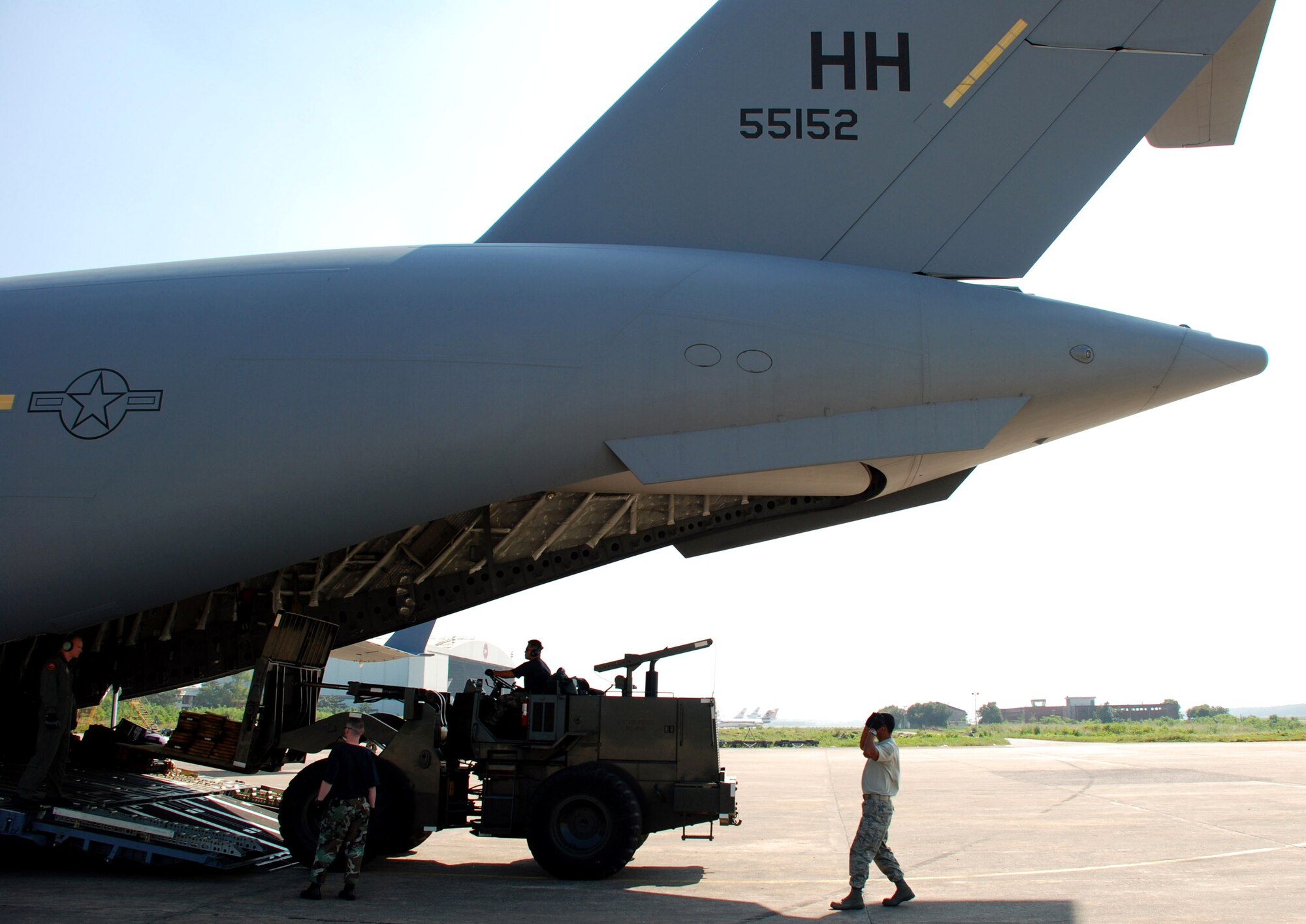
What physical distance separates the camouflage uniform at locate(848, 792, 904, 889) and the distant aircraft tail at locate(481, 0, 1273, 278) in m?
3.63

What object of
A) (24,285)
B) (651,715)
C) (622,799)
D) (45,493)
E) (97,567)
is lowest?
(622,799)

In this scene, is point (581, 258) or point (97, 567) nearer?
point (97, 567)

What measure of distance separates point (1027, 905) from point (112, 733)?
7.78m

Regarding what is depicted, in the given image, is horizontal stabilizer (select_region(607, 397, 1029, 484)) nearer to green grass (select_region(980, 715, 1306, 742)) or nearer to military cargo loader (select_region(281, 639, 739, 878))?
military cargo loader (select_region(281, 639, 739, 878))

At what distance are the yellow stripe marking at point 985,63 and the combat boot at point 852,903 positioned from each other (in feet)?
17.5

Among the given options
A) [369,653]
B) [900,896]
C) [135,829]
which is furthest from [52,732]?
[369,653]

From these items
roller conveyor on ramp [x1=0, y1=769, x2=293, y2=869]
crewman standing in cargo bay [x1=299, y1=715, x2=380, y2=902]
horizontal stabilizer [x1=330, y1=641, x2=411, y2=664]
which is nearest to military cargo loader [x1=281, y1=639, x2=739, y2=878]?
roller conveyor on ramp [x1=0, y1=769, x2=293, y2=869]

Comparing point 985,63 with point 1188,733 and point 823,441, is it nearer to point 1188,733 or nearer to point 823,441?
point 823,441

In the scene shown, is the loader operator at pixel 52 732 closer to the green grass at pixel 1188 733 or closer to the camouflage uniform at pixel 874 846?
the camouflage uniform at pixel 874 846

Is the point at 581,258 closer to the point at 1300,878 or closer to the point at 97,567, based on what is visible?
the point at 97,567

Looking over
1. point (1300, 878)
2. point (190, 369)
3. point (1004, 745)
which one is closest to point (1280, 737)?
point (1004, 745)

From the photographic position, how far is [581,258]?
22.5 ft

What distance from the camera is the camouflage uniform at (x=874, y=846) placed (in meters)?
6.01

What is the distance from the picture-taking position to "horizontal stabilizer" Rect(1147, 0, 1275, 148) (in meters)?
6.97
